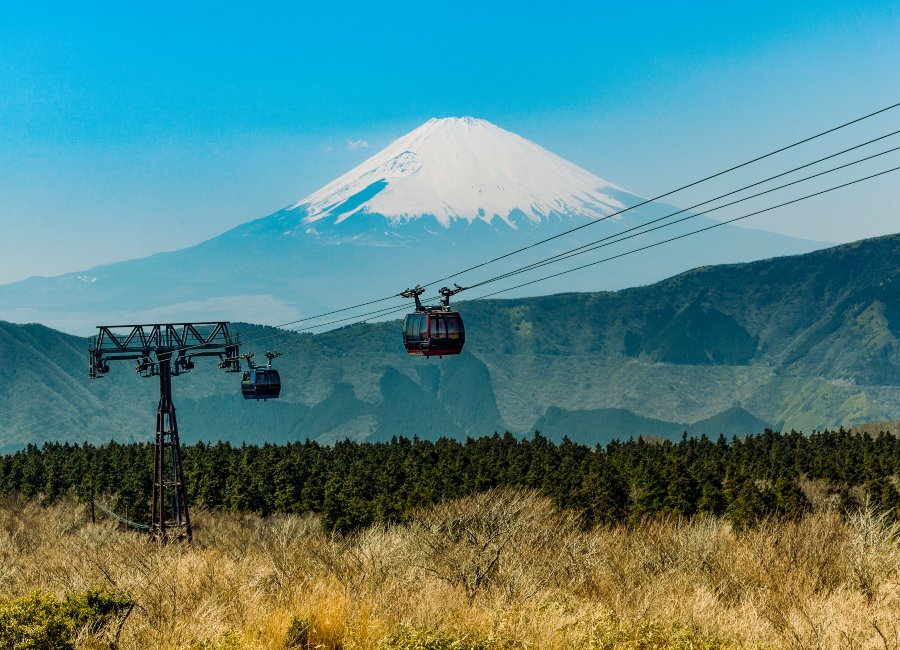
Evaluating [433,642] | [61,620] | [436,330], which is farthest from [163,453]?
[433,642]

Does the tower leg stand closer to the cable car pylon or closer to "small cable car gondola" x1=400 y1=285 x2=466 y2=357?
the cable car pylon

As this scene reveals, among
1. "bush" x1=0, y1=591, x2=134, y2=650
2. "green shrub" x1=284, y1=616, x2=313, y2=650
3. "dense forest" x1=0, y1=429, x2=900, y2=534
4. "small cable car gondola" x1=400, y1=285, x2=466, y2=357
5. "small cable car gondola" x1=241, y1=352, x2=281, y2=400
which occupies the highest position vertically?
"small cable car gondola" x1=400, y1=285, x2=466, y2=357

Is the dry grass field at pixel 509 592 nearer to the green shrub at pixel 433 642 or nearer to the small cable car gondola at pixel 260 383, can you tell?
the green shrub at pixel 433 642

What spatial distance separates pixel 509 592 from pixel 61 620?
14.2 m

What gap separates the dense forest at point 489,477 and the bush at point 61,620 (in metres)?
51.8

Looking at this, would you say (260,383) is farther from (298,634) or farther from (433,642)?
(433,642)

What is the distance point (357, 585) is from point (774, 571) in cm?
1406

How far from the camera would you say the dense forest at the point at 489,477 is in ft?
254

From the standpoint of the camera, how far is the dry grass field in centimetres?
1970

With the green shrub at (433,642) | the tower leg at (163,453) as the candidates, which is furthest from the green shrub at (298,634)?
the tower leg at (163,453)

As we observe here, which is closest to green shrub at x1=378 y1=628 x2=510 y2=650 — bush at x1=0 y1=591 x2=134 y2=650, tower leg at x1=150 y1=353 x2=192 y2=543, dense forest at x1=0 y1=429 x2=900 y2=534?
bush at x1=0 y1=591 x2=134 y2=650

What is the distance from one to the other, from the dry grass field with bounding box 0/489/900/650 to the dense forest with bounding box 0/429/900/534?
30.0 metres

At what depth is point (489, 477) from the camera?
93.3m

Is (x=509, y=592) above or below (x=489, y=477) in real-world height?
above
